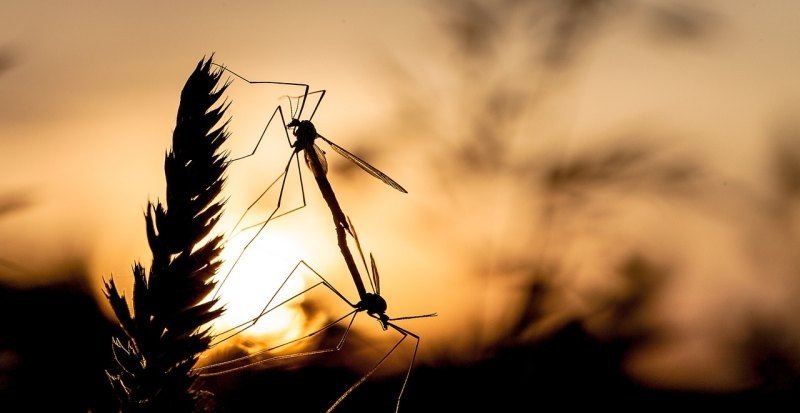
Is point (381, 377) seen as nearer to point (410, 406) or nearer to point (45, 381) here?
point (410, 406)

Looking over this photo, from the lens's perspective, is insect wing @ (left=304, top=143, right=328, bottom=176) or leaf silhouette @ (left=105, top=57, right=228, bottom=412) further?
insect wing @ (left=304, top=143, right=328, bottom=176)

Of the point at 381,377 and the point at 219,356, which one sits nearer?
the point at 219,356

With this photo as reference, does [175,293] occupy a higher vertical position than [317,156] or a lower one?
lower

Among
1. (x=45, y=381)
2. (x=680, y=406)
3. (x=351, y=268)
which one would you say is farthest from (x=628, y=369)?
(x=45, y=381)

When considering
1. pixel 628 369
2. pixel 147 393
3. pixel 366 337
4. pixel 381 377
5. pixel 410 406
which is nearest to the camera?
pixel 147 393

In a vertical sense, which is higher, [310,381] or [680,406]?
[680,406]

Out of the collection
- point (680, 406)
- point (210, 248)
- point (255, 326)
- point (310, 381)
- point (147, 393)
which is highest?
point (680, 406)

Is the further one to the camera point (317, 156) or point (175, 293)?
point (317, 156)

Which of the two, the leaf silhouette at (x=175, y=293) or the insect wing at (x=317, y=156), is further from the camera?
the insect wing at (x=317, y=156)

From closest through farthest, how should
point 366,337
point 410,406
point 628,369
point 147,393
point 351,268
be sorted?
1. point 147,393
2. point 351,268
3. point 366,337
4. point 410,406
5. point 628,369

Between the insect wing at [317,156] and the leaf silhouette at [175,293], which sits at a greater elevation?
the insect wing at [317,156]

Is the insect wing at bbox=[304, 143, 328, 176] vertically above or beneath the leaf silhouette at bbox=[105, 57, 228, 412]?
above
